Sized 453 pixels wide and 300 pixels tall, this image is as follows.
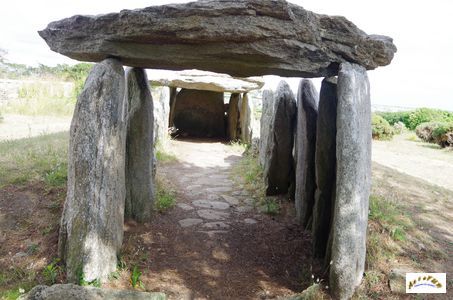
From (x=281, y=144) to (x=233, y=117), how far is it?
20.0 feet

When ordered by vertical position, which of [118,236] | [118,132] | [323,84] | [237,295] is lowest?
[237,295]

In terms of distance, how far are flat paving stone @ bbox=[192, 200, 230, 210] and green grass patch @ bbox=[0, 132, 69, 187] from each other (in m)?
2.11

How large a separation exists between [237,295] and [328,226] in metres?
1.48

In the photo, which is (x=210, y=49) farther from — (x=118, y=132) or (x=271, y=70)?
(x=118, y=132)

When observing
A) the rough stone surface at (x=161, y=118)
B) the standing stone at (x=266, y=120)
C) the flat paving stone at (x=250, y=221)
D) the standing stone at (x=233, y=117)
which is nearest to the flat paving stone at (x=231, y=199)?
the flat paving stone at (x=250, y=221)

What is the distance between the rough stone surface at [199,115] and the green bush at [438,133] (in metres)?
8.11

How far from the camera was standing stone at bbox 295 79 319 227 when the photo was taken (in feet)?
17.3

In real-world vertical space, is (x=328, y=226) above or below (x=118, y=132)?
below

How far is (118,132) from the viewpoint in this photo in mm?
4336

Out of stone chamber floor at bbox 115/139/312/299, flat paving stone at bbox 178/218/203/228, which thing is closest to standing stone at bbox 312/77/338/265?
stone chamber floor at bbox 115/139/312/299

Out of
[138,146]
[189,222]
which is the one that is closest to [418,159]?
[189,222]

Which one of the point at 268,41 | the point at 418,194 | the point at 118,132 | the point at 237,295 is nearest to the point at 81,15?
the point at 118,132

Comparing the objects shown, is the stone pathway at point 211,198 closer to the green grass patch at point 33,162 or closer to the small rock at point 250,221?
the small rock at point 250,221

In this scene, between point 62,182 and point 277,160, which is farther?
point 277,160
